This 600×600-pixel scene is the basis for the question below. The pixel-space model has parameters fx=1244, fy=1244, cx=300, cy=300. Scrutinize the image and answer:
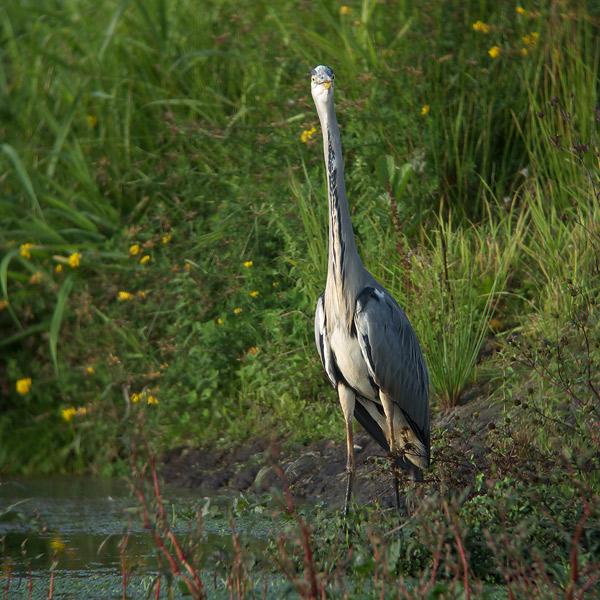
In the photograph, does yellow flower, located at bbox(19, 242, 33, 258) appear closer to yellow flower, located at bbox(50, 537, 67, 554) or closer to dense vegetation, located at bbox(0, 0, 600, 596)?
dense vegetation, located at bbox(0, 0, 600, 596)

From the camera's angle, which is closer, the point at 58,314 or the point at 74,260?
the point at 58,314

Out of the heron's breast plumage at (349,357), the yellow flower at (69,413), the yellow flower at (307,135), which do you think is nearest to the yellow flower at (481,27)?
the yellow flower at (307,135)

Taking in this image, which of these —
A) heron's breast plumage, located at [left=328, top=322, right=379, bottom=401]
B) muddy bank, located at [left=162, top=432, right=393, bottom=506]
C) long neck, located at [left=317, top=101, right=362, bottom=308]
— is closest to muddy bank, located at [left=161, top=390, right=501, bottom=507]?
muddy bank, located at [left=162, top=432, right=393, bottom=506]

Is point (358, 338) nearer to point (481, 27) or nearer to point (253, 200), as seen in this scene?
point (253, 200)

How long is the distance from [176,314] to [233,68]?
1859 millimetres

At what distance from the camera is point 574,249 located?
5.86m

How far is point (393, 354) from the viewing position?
4.82 metres

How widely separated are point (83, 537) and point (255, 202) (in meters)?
2.54

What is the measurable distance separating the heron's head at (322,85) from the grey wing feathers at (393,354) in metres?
0.77

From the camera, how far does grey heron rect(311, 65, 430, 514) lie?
15.6 ft

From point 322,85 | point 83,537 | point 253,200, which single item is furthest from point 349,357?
point 253,200

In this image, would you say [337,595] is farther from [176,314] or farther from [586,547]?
[176,314]

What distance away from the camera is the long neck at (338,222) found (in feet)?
15.5

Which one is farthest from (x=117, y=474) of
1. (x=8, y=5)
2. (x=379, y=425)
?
(x=8, y=5)
